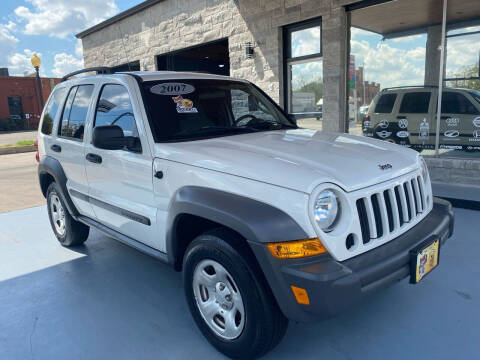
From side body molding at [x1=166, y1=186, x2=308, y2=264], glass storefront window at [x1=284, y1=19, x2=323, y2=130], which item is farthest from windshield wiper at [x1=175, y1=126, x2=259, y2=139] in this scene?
glass storefront window at [x1=284, y1=19, x2=323, y2=130]

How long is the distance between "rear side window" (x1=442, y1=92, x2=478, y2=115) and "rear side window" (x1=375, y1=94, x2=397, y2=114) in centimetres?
86

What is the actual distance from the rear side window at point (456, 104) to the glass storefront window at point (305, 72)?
2234 millimetres

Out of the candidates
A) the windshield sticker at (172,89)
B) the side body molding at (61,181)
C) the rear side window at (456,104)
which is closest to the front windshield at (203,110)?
the windshield sticker at (172,89)

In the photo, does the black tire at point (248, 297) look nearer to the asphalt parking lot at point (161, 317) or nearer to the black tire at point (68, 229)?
the asphalt parking lot at point (161, 317)

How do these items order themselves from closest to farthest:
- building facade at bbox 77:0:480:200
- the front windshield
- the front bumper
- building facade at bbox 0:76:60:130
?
the front bumper < the front windshield < building facade at bbox 77:0:480:200 < building facade at bbox 0:76:60:130

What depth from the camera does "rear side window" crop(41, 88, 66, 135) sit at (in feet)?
14.0

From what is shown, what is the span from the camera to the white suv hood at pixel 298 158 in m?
2.17

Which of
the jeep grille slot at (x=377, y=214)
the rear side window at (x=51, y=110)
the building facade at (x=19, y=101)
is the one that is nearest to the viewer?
the jeep grille slot at (x=377, y=214)

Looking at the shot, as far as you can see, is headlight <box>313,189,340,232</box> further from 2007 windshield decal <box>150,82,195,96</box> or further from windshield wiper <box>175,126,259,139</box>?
2007 windshield decal <box>150,82,195,96</box>

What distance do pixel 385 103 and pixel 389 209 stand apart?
A: 17.3 feet

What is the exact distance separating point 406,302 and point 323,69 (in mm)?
5376

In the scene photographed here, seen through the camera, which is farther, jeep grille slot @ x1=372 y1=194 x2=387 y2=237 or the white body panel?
the white body panel

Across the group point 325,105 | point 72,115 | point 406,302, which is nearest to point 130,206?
point 72,115

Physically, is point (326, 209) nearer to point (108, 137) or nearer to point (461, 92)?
point (108, 137)
